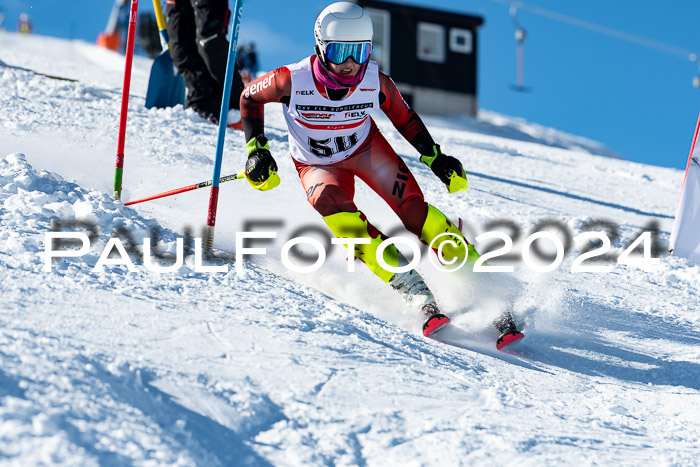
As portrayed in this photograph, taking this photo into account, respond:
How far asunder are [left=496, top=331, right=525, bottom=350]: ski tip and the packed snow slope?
0.16ft

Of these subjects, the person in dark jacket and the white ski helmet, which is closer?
the white ski helmet

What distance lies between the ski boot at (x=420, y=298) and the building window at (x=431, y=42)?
25.7 m

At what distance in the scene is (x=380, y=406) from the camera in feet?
9.00

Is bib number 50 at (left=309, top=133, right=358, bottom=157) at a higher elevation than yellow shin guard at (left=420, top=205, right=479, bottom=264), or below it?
higher

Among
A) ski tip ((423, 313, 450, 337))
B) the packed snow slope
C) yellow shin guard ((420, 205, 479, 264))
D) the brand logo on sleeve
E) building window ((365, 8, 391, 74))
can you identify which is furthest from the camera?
building window ((365, 8, 391, 74))

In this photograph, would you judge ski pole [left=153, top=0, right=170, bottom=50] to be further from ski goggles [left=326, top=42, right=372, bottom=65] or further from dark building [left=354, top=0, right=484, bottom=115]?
dark building [left=354, top=0, right=484, bottom=115]

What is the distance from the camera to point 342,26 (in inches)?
159

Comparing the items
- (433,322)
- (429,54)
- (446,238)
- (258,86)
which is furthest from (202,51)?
(429,54)

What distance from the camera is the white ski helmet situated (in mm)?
4031

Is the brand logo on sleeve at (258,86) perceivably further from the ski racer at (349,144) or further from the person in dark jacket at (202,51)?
the person in dark jacket at (202,51)

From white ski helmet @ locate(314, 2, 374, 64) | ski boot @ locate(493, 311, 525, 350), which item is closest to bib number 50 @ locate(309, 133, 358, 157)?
white ski helmet @ locate(314, 2, 374, 64)

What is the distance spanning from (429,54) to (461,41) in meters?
1.57

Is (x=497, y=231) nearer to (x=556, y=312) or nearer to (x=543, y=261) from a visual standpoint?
(x=543, y=261)

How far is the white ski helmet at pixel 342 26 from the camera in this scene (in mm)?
4031
